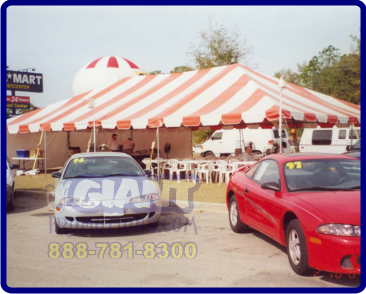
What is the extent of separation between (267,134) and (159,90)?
989 centimetres

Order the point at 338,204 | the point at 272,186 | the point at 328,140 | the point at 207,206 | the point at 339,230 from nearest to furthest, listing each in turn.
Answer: the point at 339,230, the point at 338,204, the point at 272,186, the point at 207,206, the point at 328,140

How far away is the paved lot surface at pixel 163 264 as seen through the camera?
4703 mm

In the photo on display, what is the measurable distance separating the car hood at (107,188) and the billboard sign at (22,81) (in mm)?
27070

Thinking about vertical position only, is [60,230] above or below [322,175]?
below

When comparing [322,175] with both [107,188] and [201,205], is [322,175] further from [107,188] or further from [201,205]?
[201,205]

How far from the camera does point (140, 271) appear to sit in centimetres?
509

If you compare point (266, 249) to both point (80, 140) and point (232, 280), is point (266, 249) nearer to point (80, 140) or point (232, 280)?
point (232, 280)

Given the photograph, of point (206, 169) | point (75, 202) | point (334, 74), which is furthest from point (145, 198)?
point (334, 74)

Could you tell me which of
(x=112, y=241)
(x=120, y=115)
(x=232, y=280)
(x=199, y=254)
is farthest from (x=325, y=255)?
(x=120, y=115)

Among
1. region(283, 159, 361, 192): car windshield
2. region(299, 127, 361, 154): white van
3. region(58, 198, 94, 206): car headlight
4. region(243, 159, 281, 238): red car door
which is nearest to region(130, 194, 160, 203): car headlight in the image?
region(58, 198, 94, 206): car headlight

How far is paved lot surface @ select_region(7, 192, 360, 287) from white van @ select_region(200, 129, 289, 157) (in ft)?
60.9

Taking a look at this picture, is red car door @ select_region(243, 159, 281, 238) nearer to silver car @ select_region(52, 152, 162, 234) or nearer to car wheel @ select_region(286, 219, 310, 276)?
car wheel @ select_region(286, 219, 310, 276)

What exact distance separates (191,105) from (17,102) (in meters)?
20.4

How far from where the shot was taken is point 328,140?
81.3 feet
